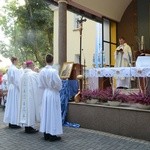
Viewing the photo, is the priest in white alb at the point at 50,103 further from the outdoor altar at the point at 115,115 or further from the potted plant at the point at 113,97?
the potted plant at the point at 113,97

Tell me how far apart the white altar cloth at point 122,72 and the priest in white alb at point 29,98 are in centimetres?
170

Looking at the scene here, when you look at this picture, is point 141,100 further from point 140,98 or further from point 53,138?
point 53,138

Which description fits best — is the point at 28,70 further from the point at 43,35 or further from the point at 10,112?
the point at 43,35

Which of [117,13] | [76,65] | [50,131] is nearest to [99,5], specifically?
[117,13]

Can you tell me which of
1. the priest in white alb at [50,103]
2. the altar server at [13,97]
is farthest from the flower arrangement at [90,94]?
the altar server at [13,97]

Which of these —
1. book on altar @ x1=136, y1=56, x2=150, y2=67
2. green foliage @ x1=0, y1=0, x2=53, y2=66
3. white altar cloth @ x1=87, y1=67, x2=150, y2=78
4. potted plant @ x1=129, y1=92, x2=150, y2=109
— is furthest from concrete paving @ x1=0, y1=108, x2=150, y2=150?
green foliage @ x1=0, y1=0, x2=53, y2=66

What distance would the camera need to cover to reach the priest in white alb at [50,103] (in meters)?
6.82

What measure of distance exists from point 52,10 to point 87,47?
485 cm

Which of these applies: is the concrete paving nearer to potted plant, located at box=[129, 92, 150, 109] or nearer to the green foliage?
potted plant, located at box=[129, 92, 150, 109]

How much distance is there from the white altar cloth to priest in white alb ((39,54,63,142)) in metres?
1.88

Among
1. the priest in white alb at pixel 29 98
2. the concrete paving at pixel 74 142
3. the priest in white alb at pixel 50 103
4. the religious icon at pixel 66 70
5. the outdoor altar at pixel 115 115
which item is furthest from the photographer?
the religious icon at pixel 66 70

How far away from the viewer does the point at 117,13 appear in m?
15.4

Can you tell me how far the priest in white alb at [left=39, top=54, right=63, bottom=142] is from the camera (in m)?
6.82

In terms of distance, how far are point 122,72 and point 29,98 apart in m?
2.45
